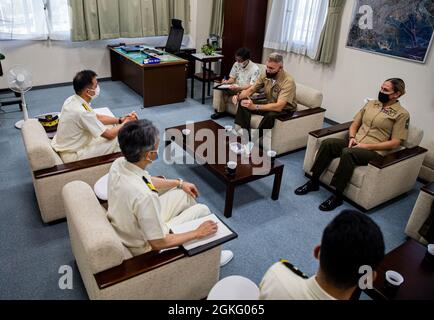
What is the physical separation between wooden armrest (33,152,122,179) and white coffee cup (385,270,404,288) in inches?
76.4

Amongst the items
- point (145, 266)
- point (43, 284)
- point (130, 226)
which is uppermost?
point (130, 226)

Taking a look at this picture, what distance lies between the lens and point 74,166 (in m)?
2.43

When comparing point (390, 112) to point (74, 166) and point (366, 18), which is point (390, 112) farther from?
point (74, 166)

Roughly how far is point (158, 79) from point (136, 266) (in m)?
3.63

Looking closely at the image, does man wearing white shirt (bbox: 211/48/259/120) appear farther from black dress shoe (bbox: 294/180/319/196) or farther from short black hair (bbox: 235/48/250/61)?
black dress shoe (bbox: 294/180/319/196)

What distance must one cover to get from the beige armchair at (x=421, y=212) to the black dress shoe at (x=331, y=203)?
561mm

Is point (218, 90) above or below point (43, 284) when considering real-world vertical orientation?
above

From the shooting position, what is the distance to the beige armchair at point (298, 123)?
3615 mm

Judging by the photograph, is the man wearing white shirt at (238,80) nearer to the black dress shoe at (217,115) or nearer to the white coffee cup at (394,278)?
the black dress shoe at (217,115)
